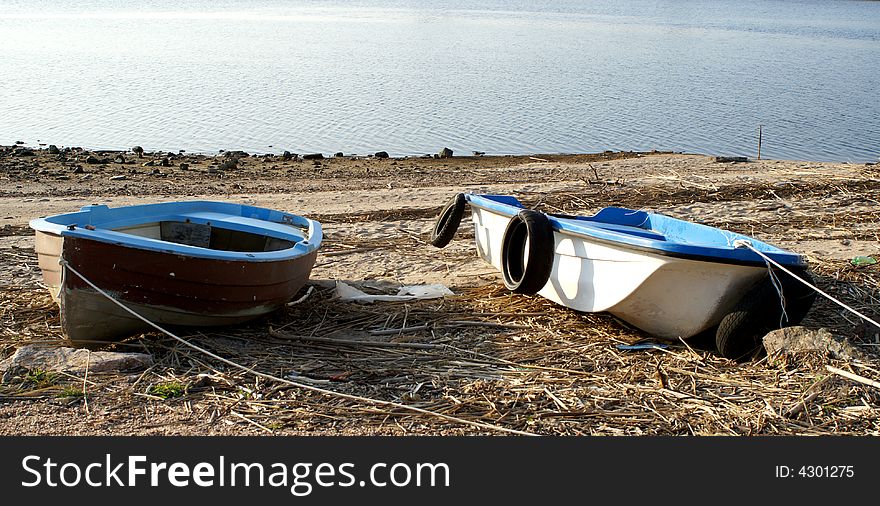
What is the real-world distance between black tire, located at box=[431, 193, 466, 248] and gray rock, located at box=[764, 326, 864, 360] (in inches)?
136

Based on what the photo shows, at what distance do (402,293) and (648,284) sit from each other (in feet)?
8.22

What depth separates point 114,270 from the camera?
6.23 meters

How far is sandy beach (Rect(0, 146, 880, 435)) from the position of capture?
5438 mm

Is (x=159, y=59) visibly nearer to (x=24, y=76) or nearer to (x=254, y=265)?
(x=24, y=76)

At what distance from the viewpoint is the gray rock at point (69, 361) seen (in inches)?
234

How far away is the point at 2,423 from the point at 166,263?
5.05ft

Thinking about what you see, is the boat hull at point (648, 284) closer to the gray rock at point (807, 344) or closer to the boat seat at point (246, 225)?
the gray rock at point (807, 344)

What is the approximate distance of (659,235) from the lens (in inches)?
320

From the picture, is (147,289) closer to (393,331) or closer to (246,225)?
(246,225)

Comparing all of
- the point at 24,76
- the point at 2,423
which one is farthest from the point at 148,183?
the point at 24,76

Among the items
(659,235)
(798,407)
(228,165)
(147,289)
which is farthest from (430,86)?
(798,407)

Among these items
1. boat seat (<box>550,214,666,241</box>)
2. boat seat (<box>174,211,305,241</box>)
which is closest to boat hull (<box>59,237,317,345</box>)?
boat seat (<box>174,211,305,241</box>)

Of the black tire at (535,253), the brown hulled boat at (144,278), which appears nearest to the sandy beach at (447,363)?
the brown hulled boat at (144,278)

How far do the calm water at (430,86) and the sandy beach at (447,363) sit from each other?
10.9 meters
